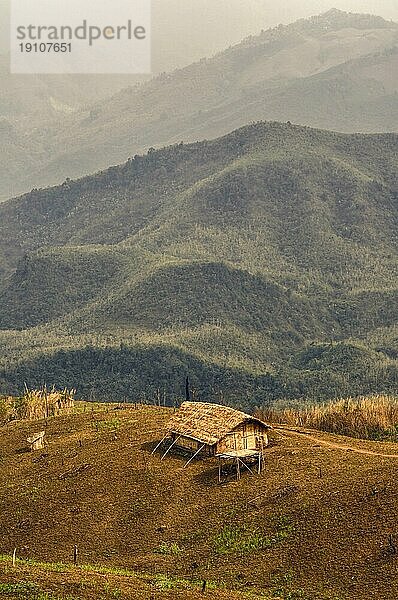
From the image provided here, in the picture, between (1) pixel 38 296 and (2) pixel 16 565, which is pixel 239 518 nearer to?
(2) pixel 16 565

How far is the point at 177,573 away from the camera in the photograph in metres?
32.8

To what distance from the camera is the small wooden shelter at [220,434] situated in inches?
1734

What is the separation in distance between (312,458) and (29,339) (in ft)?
375

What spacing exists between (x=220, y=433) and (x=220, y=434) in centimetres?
10

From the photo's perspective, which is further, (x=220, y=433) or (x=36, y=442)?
(x=36, y=442)

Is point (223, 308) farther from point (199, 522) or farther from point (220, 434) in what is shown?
point (199, 522)

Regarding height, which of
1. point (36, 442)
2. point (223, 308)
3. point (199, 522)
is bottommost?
point (199, 522)

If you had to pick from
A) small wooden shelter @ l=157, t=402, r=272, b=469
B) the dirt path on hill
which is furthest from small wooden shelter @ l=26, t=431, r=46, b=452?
the dirt path on hill

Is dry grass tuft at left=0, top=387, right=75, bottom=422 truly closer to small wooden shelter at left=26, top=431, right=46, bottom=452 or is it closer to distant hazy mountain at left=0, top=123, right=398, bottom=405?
small wooden shelter at left=26, top=431, right=46, bottom=452

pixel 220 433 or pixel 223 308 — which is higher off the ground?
pixel 223 308

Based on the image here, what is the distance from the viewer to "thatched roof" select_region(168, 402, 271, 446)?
145 ft

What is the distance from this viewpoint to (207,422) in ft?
151

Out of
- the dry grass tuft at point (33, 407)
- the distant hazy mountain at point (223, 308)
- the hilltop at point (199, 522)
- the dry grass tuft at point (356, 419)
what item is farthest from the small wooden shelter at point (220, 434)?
the distant hazy mountain at point (223, 308)

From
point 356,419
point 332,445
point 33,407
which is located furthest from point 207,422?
point 33,407
